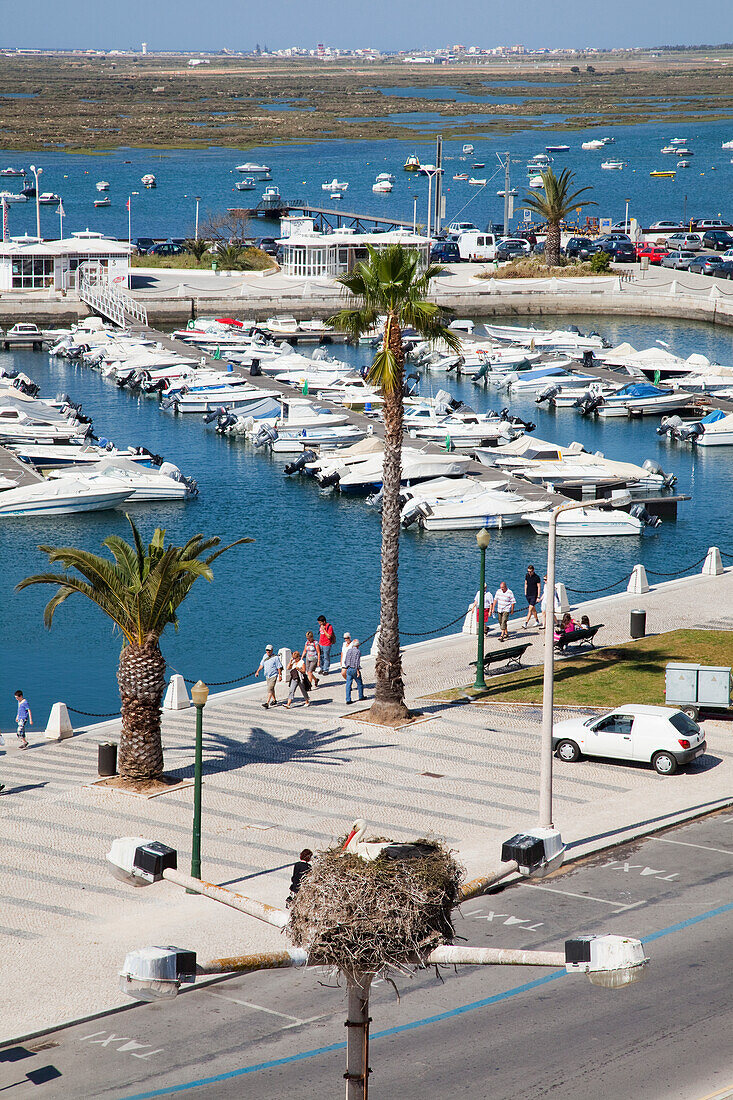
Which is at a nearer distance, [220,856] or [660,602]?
[220,856]

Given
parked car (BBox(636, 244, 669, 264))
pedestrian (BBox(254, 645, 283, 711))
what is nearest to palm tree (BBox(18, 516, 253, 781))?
pedestrian (BBox(254, 645, 283, 711))

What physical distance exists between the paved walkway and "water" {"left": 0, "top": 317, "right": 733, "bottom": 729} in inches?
288

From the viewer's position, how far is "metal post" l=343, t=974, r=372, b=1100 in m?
9.88

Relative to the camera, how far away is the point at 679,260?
10794 cm

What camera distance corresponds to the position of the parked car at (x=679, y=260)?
107 meters

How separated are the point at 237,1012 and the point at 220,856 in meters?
5.52

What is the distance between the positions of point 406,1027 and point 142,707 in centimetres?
1059

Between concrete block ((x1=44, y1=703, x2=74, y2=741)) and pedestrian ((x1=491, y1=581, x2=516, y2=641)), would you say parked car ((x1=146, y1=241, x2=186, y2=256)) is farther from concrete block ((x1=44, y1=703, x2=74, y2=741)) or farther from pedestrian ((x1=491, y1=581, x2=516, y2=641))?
concrete block ((x1=44, y1=703, x2=74, y2=741))

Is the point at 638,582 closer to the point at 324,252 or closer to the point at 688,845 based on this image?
the point at 688,845

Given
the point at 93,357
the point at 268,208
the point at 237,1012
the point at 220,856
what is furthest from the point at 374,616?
the point at 268,208

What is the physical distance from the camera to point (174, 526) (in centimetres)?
5325

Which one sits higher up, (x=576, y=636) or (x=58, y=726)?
(x=576, y=636)

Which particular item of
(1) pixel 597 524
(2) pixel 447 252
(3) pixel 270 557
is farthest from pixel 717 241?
(3) pixel 270 557

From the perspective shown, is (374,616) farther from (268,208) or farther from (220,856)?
(268,208)
